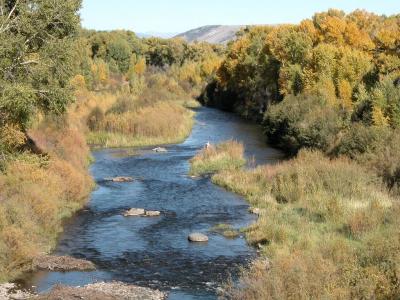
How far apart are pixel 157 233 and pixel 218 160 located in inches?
795

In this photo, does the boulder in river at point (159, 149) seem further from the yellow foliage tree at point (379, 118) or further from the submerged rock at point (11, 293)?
the submerged rock at point (11, 293)

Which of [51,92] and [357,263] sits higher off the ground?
[51,92]

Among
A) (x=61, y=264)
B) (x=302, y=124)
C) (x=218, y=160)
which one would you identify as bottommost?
(x=61, y=264)

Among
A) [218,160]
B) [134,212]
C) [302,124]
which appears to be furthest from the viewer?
[302,124]

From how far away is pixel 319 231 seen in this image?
29.6 metres

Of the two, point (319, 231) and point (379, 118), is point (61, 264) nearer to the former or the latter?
point (319, 231)

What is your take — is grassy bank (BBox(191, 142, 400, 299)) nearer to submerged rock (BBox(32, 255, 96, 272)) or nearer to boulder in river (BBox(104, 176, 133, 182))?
boulder in river (BBox(104, 176, 133, 182))

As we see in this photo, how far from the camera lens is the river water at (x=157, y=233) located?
24922 mm

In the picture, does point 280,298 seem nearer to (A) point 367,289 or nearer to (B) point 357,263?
(A) point 367,289

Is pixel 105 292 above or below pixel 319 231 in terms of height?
below

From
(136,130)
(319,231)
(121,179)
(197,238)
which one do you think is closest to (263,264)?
(319,231)

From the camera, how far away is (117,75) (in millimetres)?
141750

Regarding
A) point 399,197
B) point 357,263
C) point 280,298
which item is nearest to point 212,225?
point 399,197

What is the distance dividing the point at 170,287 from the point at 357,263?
7.88 meters
